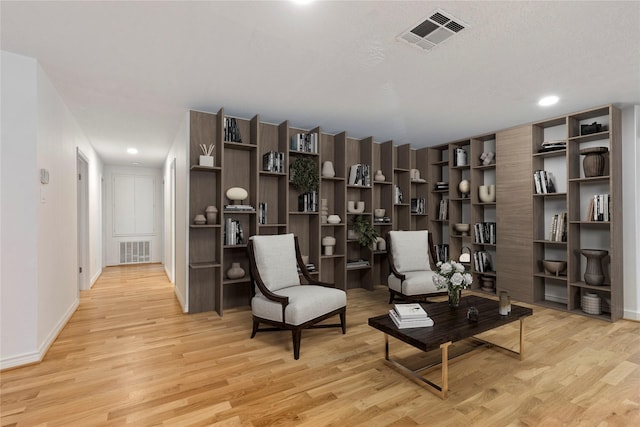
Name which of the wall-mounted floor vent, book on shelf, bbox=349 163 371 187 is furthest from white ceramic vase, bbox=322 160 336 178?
the wall-mounted floor vent

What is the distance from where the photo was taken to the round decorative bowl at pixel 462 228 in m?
5.27

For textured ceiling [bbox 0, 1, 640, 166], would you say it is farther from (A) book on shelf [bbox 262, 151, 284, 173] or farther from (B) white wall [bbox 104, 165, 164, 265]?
(B) white wall [bbox 104, 165, 164, 265]

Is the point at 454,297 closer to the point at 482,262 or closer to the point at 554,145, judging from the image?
the point at 482,262

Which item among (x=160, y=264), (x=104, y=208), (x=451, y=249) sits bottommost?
(x=160, y=264)

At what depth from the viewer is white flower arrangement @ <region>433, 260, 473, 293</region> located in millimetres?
2618

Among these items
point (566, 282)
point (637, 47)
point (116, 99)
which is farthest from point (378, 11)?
point (566, 282)

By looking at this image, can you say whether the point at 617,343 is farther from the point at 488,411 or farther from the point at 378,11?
the point at 378,11

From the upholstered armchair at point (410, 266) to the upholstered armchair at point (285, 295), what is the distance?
3.72 ft

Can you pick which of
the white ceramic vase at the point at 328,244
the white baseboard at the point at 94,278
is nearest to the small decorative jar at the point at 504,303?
the white ceramic vase at the point at 328,244

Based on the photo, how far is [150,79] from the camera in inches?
121

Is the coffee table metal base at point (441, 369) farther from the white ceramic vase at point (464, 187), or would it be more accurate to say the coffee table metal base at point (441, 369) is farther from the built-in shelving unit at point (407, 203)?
the white ceramic vase at point (464, 187)

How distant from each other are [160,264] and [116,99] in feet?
17.6

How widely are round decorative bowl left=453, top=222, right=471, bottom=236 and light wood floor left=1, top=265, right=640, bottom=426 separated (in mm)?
1990

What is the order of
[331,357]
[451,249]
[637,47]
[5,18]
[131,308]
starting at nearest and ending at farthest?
[5,18] → [637,47] → [331,357] → [131,308] → [451,249]
